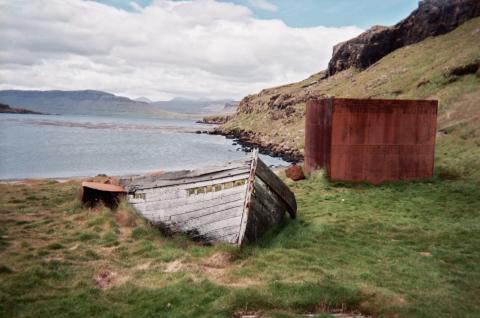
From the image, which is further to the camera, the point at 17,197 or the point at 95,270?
the point at 17,197

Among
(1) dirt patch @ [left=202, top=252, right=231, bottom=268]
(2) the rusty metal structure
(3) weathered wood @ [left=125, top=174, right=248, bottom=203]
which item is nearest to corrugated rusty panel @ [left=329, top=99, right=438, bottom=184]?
(2) the rusty metal structure

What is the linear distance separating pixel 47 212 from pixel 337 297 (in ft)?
32.1

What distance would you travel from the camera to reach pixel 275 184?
33.7 ft

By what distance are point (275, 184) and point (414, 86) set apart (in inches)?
1422

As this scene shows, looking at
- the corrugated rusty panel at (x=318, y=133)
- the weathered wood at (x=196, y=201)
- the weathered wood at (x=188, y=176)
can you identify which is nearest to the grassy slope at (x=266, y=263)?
the weathered wood at (x=196, y=201)

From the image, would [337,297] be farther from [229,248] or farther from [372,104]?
[372,104]

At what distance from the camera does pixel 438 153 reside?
1975 cm

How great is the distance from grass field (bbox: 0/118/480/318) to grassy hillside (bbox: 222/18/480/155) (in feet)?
49.7

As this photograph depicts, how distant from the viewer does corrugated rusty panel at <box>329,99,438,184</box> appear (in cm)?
1549

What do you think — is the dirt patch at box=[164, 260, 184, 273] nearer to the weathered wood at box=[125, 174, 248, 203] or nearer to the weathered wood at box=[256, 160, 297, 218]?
the weathered wood at box=[125, 174, 248, 203]

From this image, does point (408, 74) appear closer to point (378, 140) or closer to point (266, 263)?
point (378, 140)

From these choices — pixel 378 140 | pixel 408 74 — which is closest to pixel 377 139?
pixel 378 140

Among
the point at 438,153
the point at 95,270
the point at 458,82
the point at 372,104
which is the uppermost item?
the point at 458,82


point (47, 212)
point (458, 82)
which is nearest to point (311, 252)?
point (47, 212)
